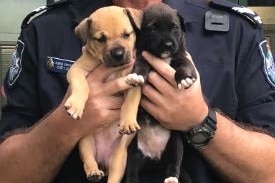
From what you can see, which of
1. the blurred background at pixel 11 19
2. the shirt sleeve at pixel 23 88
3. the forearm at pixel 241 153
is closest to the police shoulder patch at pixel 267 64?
the forearm at pixel 241 153

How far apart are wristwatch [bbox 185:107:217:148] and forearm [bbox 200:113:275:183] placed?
36 millimetres

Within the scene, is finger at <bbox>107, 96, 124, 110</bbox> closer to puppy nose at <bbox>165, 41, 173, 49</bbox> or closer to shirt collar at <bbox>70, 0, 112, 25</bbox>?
puppy nose at <bbox>165, 41, 173, 49</bbox>

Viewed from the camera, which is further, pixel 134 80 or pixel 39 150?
pixel 39 150

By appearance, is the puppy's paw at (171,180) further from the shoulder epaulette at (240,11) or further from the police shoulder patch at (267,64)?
the shoulder epaulette at (240,11)

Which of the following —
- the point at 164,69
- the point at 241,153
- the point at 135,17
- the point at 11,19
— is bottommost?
the point at 11,19

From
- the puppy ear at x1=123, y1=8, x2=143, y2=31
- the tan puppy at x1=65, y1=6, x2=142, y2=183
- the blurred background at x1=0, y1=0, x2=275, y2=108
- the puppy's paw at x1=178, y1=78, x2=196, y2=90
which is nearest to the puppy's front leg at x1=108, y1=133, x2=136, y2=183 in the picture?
the tan puppy at x1=65, y1=6, x2=142, y2=183

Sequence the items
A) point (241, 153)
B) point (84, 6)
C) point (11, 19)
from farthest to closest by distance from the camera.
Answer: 1. point (11, 19)
2. point (84, 6)
3. point (241, 153)

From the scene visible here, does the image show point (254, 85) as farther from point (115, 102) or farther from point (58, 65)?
point (58, 65)

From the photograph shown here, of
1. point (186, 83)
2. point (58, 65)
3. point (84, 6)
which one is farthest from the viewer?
point (84, 6)

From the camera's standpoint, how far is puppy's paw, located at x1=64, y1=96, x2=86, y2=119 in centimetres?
236

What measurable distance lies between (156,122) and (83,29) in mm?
377

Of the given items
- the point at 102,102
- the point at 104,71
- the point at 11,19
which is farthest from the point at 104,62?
the point at 11,19

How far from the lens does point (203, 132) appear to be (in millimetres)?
2428

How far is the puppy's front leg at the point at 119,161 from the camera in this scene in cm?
240
